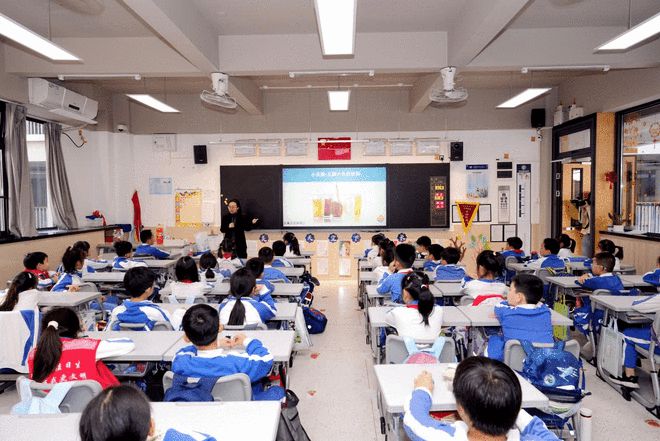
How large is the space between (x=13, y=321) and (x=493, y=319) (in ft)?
10.4

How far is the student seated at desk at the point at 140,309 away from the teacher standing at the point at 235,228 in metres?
4.56

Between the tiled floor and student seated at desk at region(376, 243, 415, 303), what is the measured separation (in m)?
0.70

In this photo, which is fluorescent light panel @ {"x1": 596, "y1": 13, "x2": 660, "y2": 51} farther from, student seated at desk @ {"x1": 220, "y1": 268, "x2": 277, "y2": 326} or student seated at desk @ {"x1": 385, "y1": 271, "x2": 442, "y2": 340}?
student seated at desk @ {"x1": 220, "y1": 268, "x2": 277, "y2": 326}

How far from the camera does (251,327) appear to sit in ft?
9.71

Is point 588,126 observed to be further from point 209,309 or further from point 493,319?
point 209,309

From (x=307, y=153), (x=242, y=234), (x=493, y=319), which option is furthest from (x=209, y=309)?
(x=307, y=153)

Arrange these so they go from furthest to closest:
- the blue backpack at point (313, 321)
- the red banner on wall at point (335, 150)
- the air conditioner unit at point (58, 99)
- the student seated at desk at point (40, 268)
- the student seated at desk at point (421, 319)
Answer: the red banner on wall at point (335, 150) < the air conditioner unit at point (58, 99) < the blue backpack at point (313, 321) < the student seated at desk at point (40, 268) < the student seated at desk at point (421, 319)

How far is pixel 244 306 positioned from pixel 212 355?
36.1 inches

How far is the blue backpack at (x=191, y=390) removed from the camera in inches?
74.6

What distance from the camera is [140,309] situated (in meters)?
3.06

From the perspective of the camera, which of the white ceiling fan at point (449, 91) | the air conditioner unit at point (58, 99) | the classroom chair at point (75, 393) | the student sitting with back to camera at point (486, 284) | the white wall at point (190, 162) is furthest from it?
the white wall at point (190, 162)

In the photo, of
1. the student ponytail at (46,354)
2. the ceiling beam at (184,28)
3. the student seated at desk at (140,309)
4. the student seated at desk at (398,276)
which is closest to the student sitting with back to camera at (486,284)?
the student seated at desk at (398,276)

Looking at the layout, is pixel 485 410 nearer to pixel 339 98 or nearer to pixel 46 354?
pixel 46 354

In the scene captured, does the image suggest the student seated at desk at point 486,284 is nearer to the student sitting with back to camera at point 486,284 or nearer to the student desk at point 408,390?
the student sitting with back to camera at point 486,284
